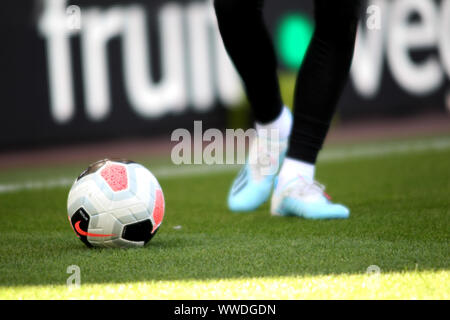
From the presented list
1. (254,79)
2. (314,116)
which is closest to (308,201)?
(314,116)

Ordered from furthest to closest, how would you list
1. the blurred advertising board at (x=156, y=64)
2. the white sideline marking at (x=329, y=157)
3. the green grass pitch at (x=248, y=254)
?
1. the blurred advertising board at (x=156, y=64)
2. the white sideline marking at (x=329, y=157)
3. the green grass pitch at (x=248, y=254)

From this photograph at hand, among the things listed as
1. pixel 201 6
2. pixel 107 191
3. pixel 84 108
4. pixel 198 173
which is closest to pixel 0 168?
pixel 84 108

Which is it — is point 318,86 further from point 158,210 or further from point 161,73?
point 161,73

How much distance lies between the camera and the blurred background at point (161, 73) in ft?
23.4

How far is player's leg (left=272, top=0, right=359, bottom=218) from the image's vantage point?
320 centimetres

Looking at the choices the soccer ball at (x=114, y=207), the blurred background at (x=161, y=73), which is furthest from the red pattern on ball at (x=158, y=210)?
the blurred background at (x=161, y=73)

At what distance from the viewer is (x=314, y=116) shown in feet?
10.6

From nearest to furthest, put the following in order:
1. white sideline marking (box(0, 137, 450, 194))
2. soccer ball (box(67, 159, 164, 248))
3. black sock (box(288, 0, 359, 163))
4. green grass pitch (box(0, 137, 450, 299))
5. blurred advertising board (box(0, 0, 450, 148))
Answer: green grass pitch (box(0, 137, 450, 299))
soccer ball (box(67, 159, 164, 248))
black sock (box(288, 0, 359, 163))
white sideline marking (box(0, 137, 450, 194))
blurred advertising board (box(0, 0, 450, 148))

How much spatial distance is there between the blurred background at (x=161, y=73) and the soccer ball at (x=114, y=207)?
4.46m

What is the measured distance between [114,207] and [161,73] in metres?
5.25

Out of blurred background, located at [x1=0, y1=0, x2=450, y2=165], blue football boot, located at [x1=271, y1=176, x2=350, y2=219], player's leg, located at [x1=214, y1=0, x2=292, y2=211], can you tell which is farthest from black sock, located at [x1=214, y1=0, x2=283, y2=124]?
blurred background, located at [x1=0, y1=0, x2=450, y2=165]

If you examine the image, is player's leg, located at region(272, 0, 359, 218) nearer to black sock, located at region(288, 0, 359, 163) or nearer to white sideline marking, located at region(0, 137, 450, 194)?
black sock, located at region(288, 0, 359, 163)

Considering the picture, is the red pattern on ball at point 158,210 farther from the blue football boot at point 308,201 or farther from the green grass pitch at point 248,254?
the blue football boot at point 308,201

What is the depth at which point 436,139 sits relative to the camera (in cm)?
689
